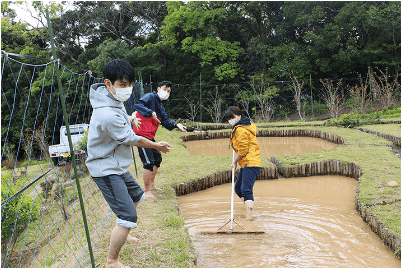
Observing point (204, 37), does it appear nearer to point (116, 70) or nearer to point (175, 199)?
point (175, 199)

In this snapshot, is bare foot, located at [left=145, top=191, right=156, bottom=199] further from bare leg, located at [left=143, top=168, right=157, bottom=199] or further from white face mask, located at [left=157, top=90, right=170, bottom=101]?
white face mask, located at [left=157, top=90, right=170, bottom=101]

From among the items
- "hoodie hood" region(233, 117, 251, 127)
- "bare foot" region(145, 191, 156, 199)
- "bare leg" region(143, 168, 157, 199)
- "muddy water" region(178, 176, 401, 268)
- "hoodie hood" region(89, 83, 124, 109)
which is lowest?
"muddy water" region(178, 176, 401, 268)

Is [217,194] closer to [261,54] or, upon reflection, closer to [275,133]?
[275,133]

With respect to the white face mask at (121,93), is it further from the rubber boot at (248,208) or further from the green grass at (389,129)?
the green grass at (389,129)

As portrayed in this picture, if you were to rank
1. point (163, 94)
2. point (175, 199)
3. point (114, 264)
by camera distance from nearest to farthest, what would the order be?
1. point (114, 264)
2. point (163, 94)
3. point (175, 199)

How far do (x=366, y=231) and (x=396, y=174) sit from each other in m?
1.80

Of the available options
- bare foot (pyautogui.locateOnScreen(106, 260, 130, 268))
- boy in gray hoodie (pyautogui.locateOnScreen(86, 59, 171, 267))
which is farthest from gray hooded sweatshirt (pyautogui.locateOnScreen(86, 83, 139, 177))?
bare foot (pyautogui.locateOnScreen(106, 260, 130, 268))

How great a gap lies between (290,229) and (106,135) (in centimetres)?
240

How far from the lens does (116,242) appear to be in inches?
90.0

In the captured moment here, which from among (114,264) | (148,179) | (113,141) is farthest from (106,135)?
(148,179)

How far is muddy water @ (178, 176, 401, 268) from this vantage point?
2887 millimetres

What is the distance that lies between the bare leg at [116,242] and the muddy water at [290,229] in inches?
32.1

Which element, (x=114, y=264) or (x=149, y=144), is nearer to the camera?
(x=149, y=144)

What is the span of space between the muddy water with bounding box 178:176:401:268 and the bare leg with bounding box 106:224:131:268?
2.68ft
